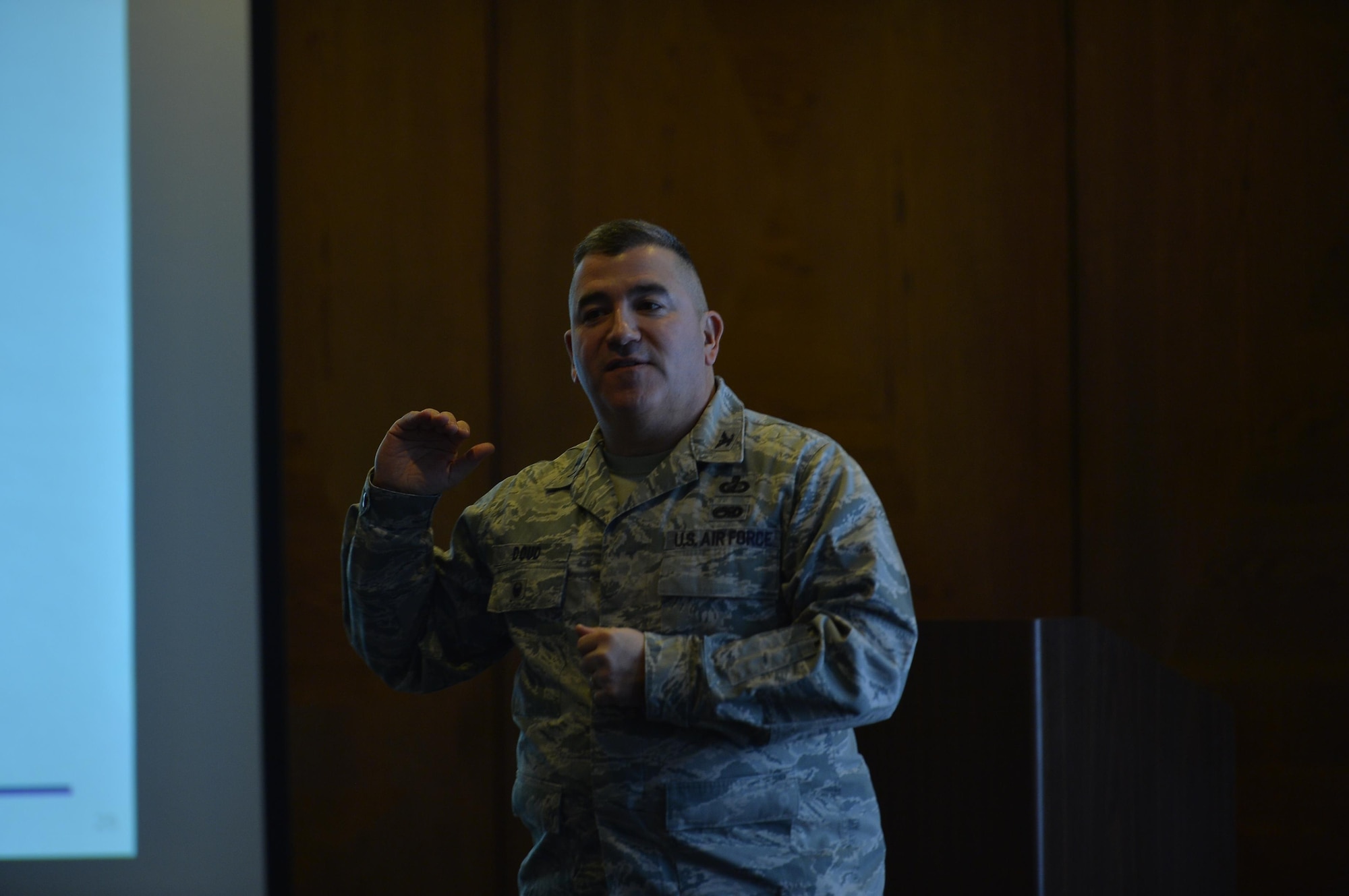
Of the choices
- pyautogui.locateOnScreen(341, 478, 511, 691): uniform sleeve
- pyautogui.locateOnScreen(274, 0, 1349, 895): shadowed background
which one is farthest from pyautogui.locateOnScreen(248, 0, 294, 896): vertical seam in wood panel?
pyautogui.locateOnScreen(274, 0, 1349, 895): shadowed background

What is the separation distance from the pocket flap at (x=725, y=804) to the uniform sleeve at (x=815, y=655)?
0.06m

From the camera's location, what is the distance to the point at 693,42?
103 inches

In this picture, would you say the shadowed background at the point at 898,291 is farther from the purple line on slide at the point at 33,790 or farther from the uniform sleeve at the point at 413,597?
the uniform sleeve at the point at 413,597

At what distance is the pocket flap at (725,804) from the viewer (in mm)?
1204

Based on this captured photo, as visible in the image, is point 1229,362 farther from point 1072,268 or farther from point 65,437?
point 65,437

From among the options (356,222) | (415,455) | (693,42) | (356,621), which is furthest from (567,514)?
(693,42)

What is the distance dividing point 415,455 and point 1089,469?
180 centimetres

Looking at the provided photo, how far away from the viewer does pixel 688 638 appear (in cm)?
121

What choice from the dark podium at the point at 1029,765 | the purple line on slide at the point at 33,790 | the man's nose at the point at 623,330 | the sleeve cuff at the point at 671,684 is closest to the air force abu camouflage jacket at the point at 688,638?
the sleeve cuff at the point at 671,684

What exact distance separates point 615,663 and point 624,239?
0.61 meters

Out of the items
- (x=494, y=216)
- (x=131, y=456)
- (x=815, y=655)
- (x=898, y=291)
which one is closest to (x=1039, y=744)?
(x=815, y=655)

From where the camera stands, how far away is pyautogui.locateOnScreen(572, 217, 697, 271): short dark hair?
1441 mm

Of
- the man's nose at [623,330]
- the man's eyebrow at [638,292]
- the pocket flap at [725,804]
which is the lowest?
the pocket flap at [725,804]

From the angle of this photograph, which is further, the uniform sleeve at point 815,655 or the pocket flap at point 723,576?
the pocket flap at point 723,576
